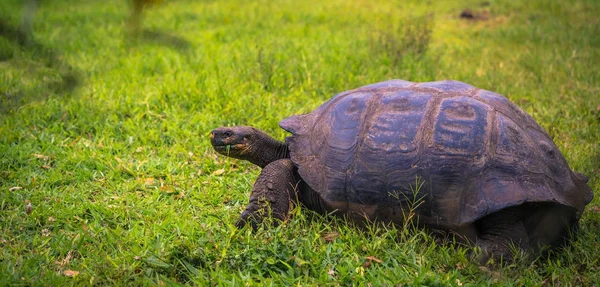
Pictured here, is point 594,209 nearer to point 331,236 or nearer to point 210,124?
point 331,236

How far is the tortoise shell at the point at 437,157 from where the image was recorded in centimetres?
333

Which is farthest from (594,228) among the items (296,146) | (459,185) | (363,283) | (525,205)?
(296,146)

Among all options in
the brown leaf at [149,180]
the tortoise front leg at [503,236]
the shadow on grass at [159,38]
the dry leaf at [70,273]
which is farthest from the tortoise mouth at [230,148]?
the shadow on grass at [159,38]

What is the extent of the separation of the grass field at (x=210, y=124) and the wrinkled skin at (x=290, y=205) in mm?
116

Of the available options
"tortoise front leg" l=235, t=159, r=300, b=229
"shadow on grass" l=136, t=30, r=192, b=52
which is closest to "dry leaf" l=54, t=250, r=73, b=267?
"tortoise front leg" l=235, t=159, r=300, b=229

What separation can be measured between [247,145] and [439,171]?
1.36m

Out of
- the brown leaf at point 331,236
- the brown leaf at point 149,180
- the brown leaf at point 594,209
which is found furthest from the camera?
the brown leaf at point 149,180

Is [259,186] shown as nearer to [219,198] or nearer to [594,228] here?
[219,198]

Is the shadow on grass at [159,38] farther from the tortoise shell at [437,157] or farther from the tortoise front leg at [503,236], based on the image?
the tortoise front leg at [503,236]

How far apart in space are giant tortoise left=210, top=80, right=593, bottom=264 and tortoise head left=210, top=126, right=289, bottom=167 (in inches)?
11.8

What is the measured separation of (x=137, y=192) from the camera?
438cm

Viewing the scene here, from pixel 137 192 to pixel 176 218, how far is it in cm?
64

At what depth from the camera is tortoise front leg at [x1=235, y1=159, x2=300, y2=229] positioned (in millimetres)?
3688

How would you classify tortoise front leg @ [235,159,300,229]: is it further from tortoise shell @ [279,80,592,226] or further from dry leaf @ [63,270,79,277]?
dry leaf @ [63,270,79,277]
